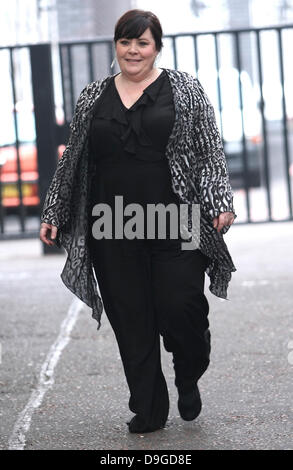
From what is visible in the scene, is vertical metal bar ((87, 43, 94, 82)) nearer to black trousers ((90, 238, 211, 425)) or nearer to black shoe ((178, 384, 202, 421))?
black trousers ((90, 238, 211, 425))

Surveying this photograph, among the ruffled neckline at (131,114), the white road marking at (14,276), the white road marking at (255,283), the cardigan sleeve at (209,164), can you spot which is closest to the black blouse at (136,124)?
the ruffled neckline at (131,114)

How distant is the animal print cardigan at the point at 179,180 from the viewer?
15.9 feet

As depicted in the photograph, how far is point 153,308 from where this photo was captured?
5043mm

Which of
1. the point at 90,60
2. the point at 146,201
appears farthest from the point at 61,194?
the point at 90,60

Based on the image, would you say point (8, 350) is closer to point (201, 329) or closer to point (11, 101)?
point (201, 329)

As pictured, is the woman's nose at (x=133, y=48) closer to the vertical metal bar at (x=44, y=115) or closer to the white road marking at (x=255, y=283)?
the white road marking at (x=255, y=283)

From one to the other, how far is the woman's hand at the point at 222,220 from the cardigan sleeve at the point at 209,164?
14 mm

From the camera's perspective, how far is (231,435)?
4922 millimetres

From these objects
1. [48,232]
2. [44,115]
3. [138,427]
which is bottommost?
[138,427]

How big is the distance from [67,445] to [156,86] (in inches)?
56.9

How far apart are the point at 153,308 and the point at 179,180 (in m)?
0.56

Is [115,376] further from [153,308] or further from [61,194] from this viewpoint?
[61,194]
